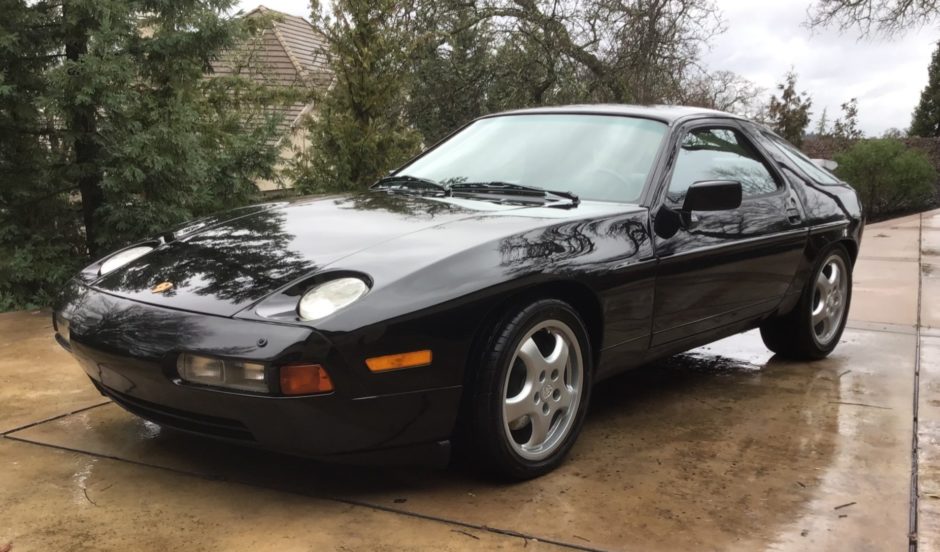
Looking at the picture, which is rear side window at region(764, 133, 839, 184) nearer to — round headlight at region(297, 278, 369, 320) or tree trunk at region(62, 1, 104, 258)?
round headlight at region(297, 278, 369, 320)

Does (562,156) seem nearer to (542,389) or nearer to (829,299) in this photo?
(542,389)

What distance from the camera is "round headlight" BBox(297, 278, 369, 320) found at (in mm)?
2465

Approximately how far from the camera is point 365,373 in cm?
244

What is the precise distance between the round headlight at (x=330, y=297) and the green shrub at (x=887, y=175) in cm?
1444

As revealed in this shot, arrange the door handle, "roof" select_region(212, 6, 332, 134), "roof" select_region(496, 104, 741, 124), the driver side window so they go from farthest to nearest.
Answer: "roof" select_region(212, 6, 332, 134)
the door handle
"roof" select_region(496, 104, 741, 124)
the driver side window

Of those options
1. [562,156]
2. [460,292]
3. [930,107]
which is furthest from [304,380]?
[930,107]

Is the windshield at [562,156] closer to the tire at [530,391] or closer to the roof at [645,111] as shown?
the roof at [645,111]

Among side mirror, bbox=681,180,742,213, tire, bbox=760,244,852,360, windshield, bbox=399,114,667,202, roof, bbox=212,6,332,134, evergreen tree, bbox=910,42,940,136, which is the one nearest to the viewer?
side mirror, bbox=681,180,742,213

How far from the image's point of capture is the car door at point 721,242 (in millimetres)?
3443

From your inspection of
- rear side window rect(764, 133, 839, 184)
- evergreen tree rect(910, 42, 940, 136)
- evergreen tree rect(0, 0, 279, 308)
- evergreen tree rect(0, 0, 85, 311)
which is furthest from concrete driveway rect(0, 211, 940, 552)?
evergreen tree rect(910, 42, 940, 136)

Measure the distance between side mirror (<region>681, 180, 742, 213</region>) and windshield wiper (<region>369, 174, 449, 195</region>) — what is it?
3.33 ft

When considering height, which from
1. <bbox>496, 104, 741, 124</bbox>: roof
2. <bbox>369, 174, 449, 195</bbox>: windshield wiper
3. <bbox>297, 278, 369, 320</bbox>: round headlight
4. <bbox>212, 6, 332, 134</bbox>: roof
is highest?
<bbox>212, 6, 332, 134</bbox>: roof

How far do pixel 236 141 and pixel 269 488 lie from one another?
5253mm

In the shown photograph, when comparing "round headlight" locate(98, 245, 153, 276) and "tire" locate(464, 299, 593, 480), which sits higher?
"round headlight" locate(98, 245, 153, 276)
